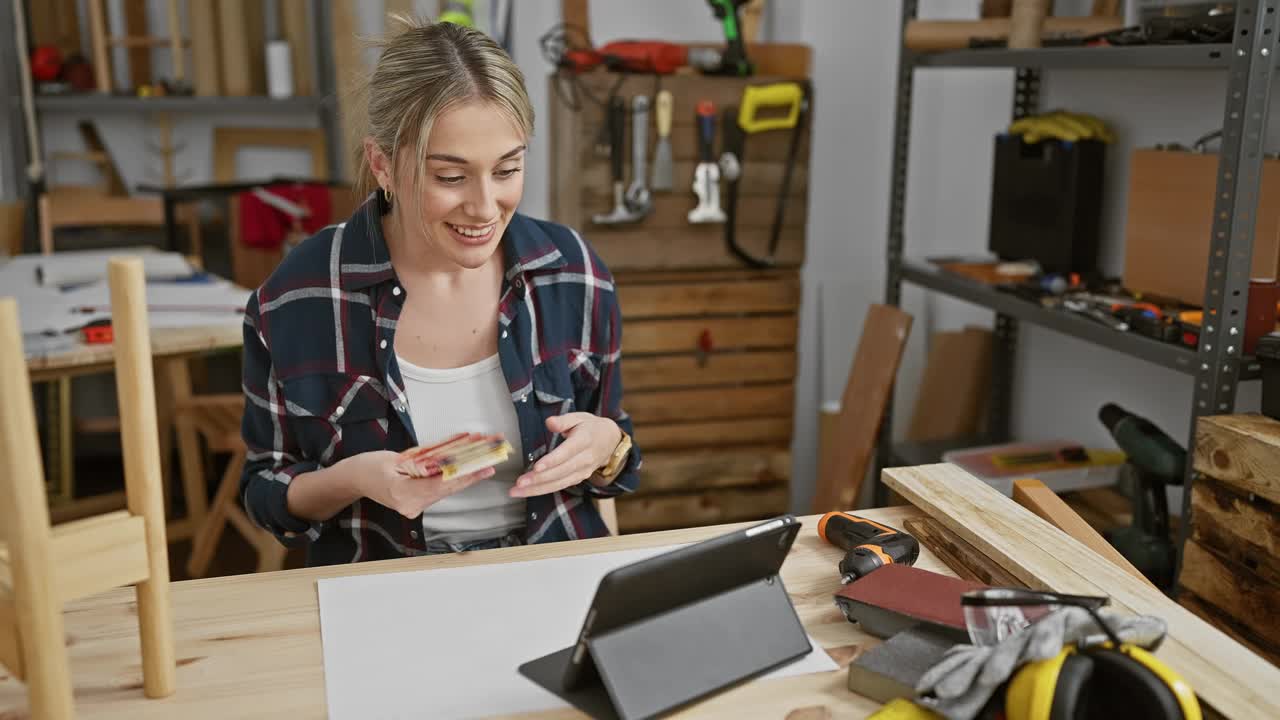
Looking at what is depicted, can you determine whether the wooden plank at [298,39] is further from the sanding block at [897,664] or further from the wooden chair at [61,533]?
the sanding block at [897,664]

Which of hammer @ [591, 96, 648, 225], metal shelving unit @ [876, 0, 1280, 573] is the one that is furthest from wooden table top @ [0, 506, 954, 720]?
hammer @ [591, 96, 648, 225]

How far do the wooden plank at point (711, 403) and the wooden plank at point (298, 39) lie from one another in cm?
220

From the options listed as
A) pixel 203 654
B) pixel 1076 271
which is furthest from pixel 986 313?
pixel 203 654

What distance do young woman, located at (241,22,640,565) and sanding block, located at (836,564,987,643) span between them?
0.43m

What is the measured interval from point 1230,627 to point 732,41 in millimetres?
1889

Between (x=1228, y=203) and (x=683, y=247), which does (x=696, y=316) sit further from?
(x=1228, y=203)

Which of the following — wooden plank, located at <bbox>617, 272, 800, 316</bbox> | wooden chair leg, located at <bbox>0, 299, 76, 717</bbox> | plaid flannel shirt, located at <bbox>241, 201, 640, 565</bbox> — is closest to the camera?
wooden chair leg, located at <bbox>0, 299, 76, 717</bbox>

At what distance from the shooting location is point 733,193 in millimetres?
3002

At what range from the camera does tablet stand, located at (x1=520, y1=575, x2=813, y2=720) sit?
909mm

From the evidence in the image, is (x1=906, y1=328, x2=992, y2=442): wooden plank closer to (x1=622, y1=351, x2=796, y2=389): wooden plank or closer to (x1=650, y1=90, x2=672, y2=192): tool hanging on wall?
(x1=622, y1=351, x2=796, y2=389): wooden plank

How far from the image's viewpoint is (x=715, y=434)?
3.17m

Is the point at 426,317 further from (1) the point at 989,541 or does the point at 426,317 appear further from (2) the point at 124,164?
(2) the point at 124,164

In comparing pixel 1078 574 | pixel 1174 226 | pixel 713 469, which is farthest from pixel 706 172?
pixel 1078 574

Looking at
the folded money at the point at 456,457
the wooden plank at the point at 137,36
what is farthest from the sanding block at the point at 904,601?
the wooden plank at the point at 137,36
